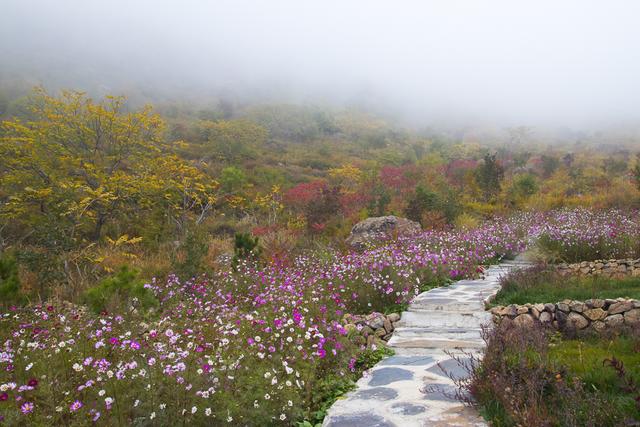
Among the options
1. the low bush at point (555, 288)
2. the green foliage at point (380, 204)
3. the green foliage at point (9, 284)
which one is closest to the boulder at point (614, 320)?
the low bush at point (555, 288)

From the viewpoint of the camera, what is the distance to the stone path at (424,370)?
10.4 feet

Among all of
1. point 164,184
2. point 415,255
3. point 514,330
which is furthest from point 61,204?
point 514,330

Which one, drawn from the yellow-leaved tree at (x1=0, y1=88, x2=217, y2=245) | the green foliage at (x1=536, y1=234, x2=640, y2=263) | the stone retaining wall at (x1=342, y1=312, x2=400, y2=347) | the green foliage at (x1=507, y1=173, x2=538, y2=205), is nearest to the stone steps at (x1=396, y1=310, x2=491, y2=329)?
the stone retaining wall at (x1=342, y1=312, x2=400, y2=347)

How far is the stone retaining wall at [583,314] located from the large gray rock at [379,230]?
5.93 metres

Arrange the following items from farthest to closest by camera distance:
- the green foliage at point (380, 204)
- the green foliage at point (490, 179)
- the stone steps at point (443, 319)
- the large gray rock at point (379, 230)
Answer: the green foliage at point (490, 179) < the green foliage at point (380, 204) < the large gray rock at point (379, 230) < the stone steps at point (443, 319)

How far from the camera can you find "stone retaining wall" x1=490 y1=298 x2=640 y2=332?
15.8 feet

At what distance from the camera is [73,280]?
27.4 feet

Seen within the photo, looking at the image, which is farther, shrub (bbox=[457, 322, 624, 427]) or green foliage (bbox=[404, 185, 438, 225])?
green foliage (bbox=[404, 185, 438, 225])

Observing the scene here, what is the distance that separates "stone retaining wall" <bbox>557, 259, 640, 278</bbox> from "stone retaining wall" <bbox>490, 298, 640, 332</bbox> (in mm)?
2129

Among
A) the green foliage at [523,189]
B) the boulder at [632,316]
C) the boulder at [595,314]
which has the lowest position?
the green foliage at [523,189]

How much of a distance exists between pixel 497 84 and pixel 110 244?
2435 inches

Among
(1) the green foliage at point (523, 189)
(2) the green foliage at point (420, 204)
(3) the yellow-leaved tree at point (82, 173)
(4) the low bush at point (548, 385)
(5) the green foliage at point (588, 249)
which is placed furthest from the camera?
(1) the green foliage at point (523, 189)

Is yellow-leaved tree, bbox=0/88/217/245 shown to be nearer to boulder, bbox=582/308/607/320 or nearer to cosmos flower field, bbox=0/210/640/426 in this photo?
cosmos flower field, bbox=0/210/640/426

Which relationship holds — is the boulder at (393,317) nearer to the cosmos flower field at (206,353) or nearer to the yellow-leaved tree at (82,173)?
the cosmos flower field at (206,353)
